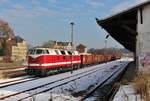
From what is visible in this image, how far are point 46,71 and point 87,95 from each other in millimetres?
14973

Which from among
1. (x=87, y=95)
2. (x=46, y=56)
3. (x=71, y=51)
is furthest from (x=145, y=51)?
(x=71, y=51)

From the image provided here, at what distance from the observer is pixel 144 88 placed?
14891 millimetres

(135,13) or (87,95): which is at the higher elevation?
(135,13)

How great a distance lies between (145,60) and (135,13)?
3.15 m

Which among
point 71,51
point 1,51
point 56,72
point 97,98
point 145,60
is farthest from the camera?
point 1,51

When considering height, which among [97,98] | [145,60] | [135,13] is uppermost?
[135,13]

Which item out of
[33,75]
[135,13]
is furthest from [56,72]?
[135,13]

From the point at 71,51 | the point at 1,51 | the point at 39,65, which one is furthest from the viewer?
the point at 1,51

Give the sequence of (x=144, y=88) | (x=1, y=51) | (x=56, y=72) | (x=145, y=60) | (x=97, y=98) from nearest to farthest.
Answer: (x=144, y=88), (x=97, y=98), (x=145, y=60), (x=56, y=72), (x=1, y=51)

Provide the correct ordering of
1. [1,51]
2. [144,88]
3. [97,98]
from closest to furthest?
[144,88] < [97,98] < [1,51]

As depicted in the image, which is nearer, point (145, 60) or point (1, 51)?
point (145, 60)

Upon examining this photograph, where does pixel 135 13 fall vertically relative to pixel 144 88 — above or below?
above

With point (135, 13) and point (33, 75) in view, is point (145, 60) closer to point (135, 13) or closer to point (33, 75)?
point (135, 13)

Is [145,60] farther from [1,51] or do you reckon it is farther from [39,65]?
[1,51]
